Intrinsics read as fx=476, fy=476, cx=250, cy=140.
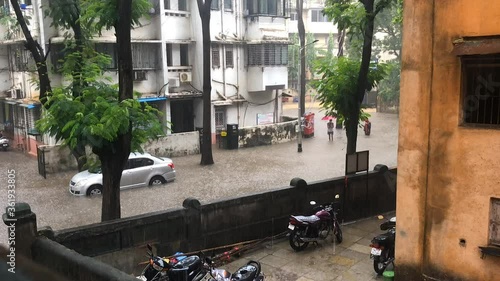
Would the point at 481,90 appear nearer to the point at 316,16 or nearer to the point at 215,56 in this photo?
the point at 215,56

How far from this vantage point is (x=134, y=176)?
59.2ft

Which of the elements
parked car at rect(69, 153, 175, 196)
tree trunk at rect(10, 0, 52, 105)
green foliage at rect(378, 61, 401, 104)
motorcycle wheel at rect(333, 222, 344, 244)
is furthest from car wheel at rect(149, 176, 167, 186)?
green foliage at rect(378, 61, 401, 104)

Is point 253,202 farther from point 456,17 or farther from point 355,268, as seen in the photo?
point 456,17

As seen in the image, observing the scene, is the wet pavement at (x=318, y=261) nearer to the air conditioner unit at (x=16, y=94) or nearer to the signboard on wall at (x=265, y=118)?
the signboard on wall at (x=265, y=118)

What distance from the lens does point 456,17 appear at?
7.49 metres

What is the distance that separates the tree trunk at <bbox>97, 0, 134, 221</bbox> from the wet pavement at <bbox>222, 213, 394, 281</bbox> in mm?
2958

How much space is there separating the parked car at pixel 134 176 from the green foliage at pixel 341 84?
7048mm

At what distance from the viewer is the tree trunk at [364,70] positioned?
46.1 ft

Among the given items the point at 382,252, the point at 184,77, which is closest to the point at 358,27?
the point at 382,252

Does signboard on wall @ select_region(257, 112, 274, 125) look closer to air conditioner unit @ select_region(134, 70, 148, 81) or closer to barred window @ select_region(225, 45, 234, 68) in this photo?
barred window @ select_region(225, 45, 234, 68)

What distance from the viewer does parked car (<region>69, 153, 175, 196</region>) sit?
55.7 feet

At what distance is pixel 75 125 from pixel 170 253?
3.30 metres

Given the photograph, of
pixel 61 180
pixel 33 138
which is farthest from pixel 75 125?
pixel 33 138

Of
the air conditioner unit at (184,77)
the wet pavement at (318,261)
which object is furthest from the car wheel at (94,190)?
the air conditioner unit at (184,77)
